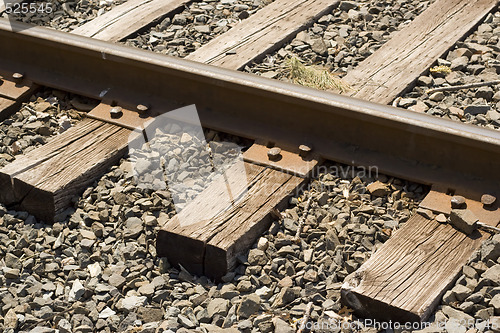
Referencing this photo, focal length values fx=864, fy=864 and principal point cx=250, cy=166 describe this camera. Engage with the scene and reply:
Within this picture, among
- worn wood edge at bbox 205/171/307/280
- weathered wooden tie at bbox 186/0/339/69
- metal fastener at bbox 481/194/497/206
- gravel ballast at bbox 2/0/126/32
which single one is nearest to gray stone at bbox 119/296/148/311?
worn wood edge at bbox 205/171/307/280

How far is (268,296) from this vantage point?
364 centimetres

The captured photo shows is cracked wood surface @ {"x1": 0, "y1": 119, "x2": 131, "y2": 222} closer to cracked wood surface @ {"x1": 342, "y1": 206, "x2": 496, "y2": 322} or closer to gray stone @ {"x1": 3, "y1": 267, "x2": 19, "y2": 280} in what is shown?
gray stone @ {"x1": 3, "y1": 267, "x2": 19, "y2": 280}

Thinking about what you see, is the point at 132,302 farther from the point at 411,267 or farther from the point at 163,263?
the point at 411,267

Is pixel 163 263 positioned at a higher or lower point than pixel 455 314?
lower

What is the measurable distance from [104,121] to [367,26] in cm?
192

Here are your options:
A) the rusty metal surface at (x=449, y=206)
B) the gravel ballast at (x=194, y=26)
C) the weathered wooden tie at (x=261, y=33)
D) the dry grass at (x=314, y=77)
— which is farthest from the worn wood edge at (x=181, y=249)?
the gravel ballast at (x=194, y=26)

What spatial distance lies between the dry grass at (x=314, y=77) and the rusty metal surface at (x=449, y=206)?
111 centimetres

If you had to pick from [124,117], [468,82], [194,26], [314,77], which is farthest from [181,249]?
[194,26]

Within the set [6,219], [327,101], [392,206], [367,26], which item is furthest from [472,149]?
[6,219]

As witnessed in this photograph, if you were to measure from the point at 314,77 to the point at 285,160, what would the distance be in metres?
0.82

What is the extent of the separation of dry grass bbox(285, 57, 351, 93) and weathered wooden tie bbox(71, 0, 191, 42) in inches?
49.9

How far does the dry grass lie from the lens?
497 centimetres

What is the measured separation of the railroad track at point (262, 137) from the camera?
3.72 m

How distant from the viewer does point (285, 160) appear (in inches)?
173
